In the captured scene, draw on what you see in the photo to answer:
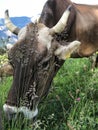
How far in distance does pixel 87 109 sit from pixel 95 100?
899mm

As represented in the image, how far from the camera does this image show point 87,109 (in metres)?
6.73

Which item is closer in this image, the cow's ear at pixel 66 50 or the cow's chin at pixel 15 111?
the cow's chin at pixel 15 111

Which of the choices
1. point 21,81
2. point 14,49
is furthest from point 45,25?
point 21,81

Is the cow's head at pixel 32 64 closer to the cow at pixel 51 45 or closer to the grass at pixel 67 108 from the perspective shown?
the cow at pixel 51 45

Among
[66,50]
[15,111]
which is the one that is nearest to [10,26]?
[66,50]

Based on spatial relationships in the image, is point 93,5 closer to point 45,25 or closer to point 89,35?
point 89,35

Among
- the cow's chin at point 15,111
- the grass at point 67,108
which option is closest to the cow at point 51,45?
the cow's chin at point 15,111

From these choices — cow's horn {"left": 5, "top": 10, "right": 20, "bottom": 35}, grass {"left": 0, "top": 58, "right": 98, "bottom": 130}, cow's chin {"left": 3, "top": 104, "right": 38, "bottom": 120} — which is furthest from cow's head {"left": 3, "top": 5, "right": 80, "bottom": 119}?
cow's horn {"left": 5, "top": 10, "right": 20, "bottom": 35}

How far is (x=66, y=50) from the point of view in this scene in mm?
6938

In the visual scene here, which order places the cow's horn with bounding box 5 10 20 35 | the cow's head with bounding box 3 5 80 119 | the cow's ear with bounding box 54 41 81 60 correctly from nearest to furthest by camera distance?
the cow's head with bounding box 3 5 80 119 → the cow's ear with bounding box 54 41 81 60 → the cow's horn with bounding box 5 10 20 35

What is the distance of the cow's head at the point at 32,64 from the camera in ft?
20.1

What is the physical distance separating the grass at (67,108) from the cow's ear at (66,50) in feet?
1.71

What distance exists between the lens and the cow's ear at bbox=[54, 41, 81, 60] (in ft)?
22.4

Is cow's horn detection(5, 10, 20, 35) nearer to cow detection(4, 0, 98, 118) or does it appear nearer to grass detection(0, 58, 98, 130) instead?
cow detection(4, 0, 98, 118)
